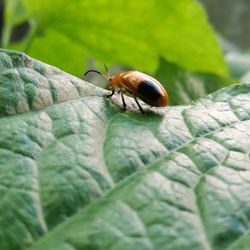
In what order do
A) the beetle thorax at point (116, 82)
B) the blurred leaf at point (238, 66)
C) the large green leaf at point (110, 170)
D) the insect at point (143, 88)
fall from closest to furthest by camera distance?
the large green leaf at point (110, 170), the insect at point (143, 88), the beetle thorax at point (116, 82), the blurred leaf at point (238, 66)

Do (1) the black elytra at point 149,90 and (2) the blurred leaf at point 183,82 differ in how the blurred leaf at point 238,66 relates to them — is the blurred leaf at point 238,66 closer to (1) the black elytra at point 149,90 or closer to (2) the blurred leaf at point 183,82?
(2) the blurred leaf at point 183,82

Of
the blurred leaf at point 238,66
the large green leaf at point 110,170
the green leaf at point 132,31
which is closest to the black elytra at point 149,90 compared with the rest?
the large green leaf at point 110,170

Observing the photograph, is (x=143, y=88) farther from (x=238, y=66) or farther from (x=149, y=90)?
(x=238, y=66)

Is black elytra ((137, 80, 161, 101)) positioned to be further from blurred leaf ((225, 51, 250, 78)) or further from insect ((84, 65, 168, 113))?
blurred leaf ((225, 51, 250, 78))

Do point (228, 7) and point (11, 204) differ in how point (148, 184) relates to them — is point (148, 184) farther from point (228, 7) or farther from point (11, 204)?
point (228, 7)

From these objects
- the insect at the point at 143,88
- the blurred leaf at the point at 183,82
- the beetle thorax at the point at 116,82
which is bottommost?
the blurred leaf at the point at 183,82

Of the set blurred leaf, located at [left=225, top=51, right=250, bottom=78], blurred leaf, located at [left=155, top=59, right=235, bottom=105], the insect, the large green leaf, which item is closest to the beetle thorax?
the insect
